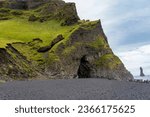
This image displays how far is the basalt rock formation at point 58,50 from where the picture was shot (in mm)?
108625

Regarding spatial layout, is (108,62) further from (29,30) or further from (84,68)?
(29,30)

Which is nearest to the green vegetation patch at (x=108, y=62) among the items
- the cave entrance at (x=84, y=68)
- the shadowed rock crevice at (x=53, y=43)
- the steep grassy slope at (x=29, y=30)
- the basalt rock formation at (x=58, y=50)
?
the basalt rock formation at (x=58, y=50)

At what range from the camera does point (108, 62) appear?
429ft

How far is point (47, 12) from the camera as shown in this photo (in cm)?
15912

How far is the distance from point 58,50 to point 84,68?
18.9 metres

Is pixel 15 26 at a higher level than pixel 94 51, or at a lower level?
higher

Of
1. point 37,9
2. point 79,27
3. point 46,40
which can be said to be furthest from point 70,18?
point 37,9

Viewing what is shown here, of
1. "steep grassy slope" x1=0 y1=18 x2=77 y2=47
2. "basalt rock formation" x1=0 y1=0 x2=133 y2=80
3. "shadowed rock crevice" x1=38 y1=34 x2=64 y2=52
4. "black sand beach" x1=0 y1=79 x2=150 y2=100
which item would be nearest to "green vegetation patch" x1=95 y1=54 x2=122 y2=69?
"basalt rock formation" x1=0 y1=0 x2=133 y2=80

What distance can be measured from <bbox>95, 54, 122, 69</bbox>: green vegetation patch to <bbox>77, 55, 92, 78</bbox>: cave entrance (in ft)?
11.5

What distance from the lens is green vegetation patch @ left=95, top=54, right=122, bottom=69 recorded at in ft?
425

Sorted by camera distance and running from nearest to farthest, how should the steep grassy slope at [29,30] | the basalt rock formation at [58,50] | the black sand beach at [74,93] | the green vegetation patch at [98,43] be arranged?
the black sand beach at [74,93] → the basalt rock formation at [58,50] → the steep grassy slope at [29,30] → the green vegetation patch at [98,43]

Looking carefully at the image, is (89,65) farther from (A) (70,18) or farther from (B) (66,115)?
(B) (66,115)

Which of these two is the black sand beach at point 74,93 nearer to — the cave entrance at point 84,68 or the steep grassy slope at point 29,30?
the steep grassy slope at point 29,30

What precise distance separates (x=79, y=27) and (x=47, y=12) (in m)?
33.4
